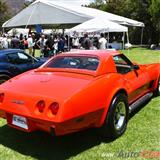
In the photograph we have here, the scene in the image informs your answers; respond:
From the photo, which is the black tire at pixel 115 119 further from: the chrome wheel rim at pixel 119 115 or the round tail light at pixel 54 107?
the round tail light at pixel 54 107

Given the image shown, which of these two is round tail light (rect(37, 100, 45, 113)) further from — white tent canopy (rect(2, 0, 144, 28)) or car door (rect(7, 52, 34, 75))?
white tent canopy (rect(2, 0, 144, 28))

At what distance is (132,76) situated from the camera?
635 centimetres

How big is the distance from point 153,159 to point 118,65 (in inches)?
95.2

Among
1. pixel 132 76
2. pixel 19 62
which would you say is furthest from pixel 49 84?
pixel 19 62

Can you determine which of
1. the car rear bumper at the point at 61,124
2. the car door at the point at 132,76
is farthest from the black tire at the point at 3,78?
the car rear bumper at the point at 61,124

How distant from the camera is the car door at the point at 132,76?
6102 mm

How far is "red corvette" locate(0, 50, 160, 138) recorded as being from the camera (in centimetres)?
441

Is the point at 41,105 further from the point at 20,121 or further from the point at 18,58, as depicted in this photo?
the point at 18,58

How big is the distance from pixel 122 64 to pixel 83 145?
84.3 inches

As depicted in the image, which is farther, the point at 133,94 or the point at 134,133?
the point at 133,94

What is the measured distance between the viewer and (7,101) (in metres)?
4.91

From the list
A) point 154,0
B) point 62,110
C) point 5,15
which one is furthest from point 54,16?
point 5,15

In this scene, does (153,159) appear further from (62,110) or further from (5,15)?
(5,15)

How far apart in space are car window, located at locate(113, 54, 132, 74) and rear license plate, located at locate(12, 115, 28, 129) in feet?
7.73
